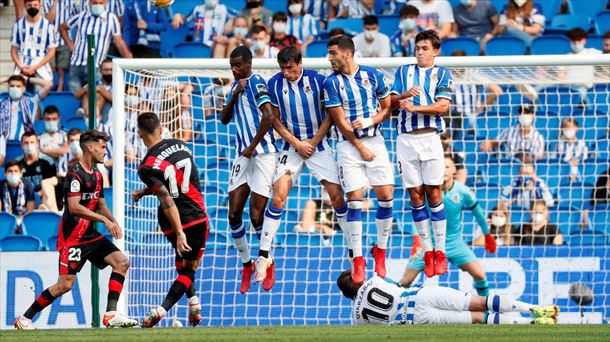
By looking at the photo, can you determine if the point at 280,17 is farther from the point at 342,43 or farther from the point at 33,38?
the point at 342,43

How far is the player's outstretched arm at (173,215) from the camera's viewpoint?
1209 centimetres

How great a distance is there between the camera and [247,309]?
15.4m

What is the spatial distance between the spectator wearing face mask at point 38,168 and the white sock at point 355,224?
6478mm

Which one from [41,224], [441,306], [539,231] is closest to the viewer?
[441,306]

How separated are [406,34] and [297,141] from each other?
23.5 feet

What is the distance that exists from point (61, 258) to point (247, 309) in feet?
11.4

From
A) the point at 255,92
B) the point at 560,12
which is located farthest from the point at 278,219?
the point at 560,12

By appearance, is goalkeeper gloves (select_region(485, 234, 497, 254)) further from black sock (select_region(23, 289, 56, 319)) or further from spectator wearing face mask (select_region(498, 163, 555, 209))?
black sock (select_region(23, 289, 56, 319))

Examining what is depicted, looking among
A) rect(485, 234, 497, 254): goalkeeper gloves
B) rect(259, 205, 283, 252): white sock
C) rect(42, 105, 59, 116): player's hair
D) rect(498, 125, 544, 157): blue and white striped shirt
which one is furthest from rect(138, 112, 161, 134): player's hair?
rect(42, 105, 59, 116): player's hair

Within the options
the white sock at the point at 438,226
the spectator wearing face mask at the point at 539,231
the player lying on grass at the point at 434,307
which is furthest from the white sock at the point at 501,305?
the spectator wearing face mask at the point at 539,231

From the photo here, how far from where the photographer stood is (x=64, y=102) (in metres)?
20.0

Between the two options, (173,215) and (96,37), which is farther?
(96,37)

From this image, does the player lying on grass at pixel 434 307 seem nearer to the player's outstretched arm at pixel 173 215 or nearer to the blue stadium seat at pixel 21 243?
the player's outstretched arm at pixel 173 215

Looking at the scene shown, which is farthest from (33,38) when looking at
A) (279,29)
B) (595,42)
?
(595,42)
